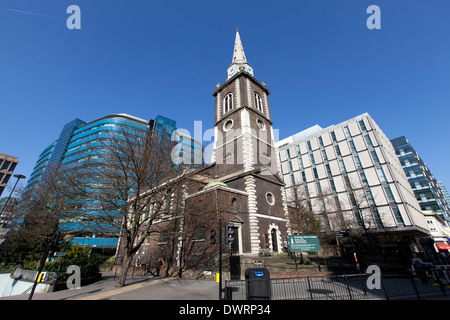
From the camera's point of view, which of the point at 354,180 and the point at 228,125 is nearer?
the point at 228,125

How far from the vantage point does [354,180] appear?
39.3 metres

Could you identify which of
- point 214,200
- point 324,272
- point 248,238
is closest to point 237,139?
point 214,200

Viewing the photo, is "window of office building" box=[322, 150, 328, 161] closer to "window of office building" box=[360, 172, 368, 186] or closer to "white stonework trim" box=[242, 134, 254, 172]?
"window of office building" box=[360, 172, 368, 186]

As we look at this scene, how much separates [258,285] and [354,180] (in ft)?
130

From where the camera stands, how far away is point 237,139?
27.0m

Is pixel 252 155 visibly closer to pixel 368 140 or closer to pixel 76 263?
pixel 76 263

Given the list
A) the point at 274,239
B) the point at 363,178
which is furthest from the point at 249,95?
the point at 363,178

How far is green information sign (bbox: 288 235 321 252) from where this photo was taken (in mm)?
14312

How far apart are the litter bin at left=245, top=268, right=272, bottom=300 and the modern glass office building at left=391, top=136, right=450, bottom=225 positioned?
60607 mm

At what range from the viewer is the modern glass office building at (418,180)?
47.1 meters

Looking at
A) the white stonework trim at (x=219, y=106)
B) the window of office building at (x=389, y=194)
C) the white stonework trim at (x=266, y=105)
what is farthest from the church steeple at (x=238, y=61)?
the window of office building at (x=389, y=194)

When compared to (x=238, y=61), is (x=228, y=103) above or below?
below
